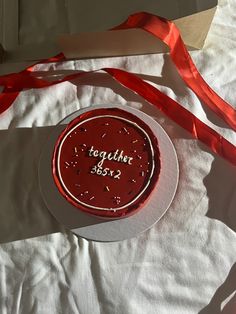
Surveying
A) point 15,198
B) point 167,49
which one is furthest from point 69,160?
point 167,49

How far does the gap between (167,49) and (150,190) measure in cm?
17

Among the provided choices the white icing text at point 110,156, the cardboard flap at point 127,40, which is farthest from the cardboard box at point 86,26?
the white icing text at point 110,156

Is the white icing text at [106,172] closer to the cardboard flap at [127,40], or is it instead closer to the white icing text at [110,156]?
the white icing text at [110,156]

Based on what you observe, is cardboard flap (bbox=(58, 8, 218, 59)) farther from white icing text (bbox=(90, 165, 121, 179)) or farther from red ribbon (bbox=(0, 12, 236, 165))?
white icing text (bbox=(90, 165, 121, 179))

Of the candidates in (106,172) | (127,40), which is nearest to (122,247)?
(106,172)

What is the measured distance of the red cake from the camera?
1.54 feet

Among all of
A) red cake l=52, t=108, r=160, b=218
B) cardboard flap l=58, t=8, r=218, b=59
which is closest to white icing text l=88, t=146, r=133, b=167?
red cake l=52, t=108, r=160, b=218

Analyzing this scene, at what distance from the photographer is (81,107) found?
1.75 ft

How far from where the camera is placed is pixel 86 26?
0.54 meters

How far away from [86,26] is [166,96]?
11 cm

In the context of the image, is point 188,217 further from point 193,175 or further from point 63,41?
point 63,41

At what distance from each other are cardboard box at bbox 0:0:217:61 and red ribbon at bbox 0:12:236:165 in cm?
2

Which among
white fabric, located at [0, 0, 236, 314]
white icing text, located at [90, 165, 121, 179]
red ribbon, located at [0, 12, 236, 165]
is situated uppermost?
red ribbon, located at [0, 12, 236, 165]

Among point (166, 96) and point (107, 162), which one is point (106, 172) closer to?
point (107, 162)
